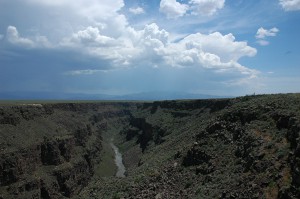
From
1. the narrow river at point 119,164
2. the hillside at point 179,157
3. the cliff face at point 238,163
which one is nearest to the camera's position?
the cliff face at point 238,163

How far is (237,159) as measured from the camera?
4109 cm

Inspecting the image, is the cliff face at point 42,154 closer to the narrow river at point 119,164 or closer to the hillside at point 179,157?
the hillside at point 179,157

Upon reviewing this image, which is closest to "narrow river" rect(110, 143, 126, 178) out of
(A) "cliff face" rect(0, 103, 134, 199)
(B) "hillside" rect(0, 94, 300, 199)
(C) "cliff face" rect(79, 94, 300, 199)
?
(B) "hillside" rect(0, 94, 300, 199)

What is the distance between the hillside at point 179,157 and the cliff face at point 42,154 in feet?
0.60

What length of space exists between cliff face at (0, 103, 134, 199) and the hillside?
0.18 meters

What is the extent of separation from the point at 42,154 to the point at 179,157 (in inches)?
1546

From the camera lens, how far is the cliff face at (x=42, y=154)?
66562 millimetres

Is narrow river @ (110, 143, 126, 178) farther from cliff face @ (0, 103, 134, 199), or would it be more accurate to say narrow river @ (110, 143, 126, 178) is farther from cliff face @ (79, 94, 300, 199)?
cliff face @ (79, 94, 300, 199)

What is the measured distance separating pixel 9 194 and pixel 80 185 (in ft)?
78.8

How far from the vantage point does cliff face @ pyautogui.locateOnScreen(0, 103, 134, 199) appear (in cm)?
6656

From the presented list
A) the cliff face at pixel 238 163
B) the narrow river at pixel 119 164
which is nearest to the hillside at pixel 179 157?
the cliff face at pixel 238 163

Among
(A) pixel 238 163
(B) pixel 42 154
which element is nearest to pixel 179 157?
(A) pixel 238 163

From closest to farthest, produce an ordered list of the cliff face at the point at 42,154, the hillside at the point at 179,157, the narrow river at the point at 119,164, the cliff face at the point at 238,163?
the cliff face at the point at 238,163 → the hillside at the point at 179,157 → the cliff face at the point at 42,154 → the narrow river at the point at 119,164

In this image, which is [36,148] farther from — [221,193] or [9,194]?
[221,193]
